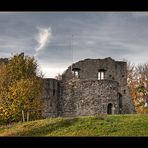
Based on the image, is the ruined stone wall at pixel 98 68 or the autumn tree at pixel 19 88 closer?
the autumn tree at pixel 19 88

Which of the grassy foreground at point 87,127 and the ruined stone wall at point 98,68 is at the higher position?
the ruined stone wall at point 98,68

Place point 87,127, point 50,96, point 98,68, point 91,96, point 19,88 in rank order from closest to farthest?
point 87,127, point 19,88, point 91,96, point 50,96, point 98,68

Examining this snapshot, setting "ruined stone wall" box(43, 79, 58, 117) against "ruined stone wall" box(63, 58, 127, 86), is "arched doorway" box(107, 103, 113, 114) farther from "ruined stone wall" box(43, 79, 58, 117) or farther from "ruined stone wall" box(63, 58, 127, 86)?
"ruined stone wall" box(63, 58, 127, 86)

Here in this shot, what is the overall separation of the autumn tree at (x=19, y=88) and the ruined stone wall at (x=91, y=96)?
286 cm

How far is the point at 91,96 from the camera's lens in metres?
31.0

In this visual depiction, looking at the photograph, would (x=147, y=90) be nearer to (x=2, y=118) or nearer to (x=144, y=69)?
(x=144, y=69)

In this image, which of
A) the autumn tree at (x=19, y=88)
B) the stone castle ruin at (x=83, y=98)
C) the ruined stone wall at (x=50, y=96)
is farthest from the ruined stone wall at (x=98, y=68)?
the autumn tree at (x=19, y=88)

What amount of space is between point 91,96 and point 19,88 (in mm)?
6351

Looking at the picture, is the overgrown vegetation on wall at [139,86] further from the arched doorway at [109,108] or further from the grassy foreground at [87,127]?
the grassy foreground at [87,127]

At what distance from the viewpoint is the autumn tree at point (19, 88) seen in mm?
25578

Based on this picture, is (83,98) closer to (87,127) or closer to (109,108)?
(109,108)

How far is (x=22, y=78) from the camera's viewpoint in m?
27.5

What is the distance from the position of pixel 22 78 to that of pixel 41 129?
29.7 feet

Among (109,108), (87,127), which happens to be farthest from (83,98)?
(87,127)
